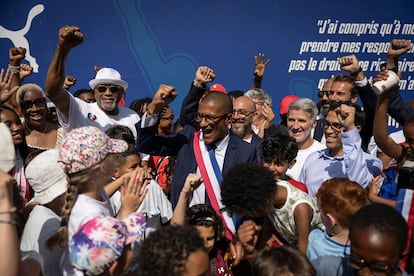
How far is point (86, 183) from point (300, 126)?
106 inches

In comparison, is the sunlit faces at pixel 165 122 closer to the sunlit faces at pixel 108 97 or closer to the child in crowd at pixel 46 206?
the sunlit faces at pixel 108 97

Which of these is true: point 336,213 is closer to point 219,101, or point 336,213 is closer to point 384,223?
point 384,223

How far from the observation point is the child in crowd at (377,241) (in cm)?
245

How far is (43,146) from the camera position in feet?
16.9

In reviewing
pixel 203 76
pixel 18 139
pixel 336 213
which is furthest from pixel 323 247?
pixel 18 139

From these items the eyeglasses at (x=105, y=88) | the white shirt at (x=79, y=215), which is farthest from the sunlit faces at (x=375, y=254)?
the eyeglasses at (x=105, y=88)

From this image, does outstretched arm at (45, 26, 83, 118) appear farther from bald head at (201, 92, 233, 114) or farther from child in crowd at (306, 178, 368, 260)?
child in crowd at (306, 178, 368, 260)

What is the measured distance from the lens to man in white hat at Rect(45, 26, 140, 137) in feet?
14.1

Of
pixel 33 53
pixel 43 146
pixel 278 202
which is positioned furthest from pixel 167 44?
pixel 278 202

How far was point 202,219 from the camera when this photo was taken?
3.68m

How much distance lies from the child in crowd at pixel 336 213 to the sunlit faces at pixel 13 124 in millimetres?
2416

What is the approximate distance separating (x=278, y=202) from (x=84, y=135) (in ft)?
4.27

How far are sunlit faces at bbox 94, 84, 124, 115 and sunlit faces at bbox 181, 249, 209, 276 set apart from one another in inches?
124

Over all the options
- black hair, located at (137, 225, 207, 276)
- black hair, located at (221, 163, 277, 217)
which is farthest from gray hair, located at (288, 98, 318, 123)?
black hair, located at (137, 225, 207, 276)
